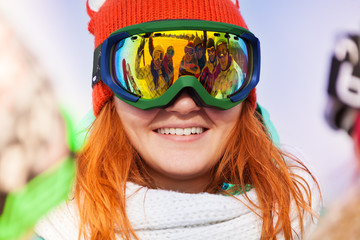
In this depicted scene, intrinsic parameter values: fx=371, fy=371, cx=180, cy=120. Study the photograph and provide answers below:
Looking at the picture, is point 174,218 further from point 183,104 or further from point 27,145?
point 27,145

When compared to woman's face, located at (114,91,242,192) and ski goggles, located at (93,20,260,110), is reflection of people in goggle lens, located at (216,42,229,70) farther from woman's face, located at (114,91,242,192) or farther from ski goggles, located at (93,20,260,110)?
woman's face, located at (114,91,242,192)

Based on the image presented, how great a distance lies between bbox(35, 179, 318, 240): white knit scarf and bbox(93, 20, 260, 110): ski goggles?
300 millimetres

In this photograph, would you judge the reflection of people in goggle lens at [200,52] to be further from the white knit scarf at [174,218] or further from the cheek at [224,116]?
the white knit scarf at [174,218]

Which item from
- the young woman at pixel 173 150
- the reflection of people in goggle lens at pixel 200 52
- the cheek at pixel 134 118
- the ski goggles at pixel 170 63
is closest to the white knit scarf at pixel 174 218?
the young woman at pixel 173 150

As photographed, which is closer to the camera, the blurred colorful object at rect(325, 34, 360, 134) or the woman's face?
the woman's face

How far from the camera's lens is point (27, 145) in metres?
1.24

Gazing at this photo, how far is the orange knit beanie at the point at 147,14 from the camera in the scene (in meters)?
1.16

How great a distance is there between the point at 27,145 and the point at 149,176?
425 mm

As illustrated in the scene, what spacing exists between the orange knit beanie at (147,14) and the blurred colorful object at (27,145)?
0.17 meters

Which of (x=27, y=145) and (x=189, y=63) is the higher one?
(x=189, y=63)

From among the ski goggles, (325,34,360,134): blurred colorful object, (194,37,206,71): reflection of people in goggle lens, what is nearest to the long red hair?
the ski goggles

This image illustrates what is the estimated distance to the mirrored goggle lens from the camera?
1.12 m

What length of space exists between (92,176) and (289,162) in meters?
0.75

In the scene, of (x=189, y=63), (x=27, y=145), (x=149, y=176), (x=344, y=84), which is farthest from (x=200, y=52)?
→ (x=344, y=84)
